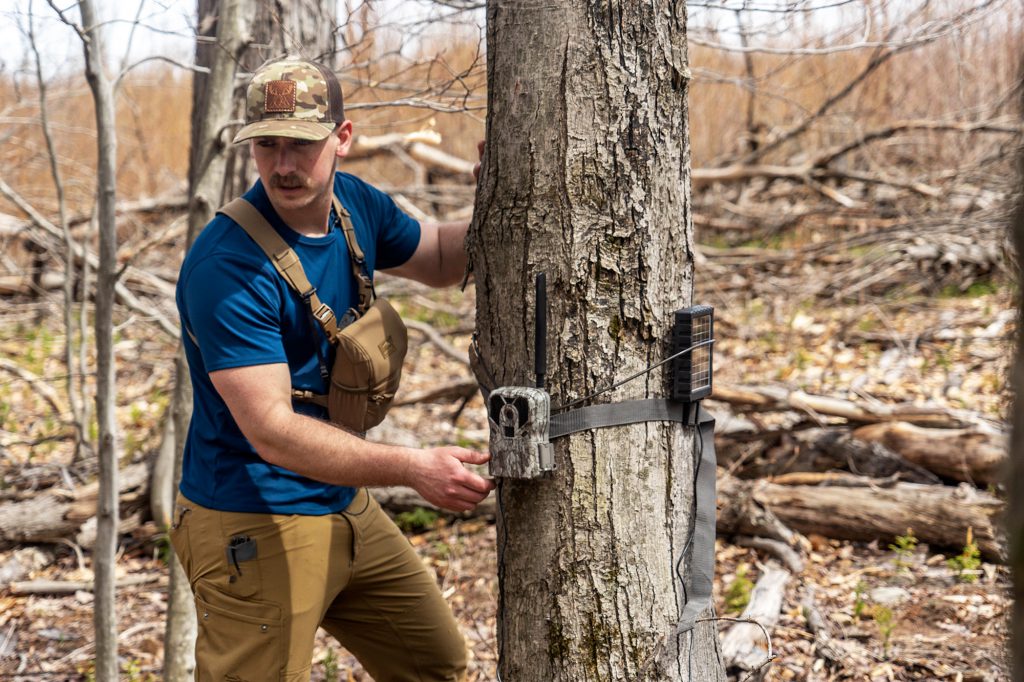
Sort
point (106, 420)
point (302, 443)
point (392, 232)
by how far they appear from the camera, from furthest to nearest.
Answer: point (106, 420)
point (392, 232)
point (302, 443)

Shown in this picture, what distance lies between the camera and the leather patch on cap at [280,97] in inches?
111

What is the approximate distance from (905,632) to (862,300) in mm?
4908

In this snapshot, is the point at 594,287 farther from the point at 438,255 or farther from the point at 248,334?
the point at 438,255

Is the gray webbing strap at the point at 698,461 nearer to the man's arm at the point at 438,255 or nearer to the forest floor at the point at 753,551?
the forest floor at the point at 753,551

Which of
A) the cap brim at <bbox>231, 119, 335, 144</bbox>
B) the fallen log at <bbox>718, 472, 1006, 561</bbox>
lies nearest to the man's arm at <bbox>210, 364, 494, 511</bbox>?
the cap brim at <bbox>231, 119, 335, 144</bbox>

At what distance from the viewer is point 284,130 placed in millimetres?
2740

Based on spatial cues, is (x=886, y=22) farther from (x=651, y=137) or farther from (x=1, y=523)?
(x=1, y=523)

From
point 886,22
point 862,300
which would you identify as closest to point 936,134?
point 862,300

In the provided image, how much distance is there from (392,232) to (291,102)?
24.4 inches

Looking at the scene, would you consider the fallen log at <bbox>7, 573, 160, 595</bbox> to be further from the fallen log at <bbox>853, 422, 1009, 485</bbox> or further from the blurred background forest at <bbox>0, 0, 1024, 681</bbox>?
the fallen log at <bbox>853, 422, 1009, 485</bbox>

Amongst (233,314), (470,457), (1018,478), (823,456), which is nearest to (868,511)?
(823,456)

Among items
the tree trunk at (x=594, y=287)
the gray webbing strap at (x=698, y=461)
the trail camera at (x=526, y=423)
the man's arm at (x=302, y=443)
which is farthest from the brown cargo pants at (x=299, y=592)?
the gray webbing strap at (x=698, y=461)

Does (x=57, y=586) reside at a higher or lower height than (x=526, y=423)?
lower

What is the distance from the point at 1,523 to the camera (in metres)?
5.16
